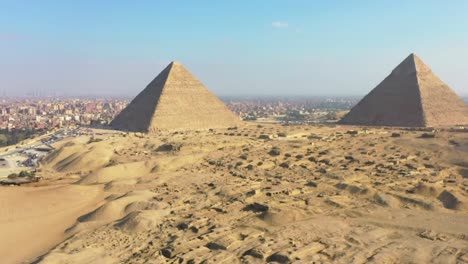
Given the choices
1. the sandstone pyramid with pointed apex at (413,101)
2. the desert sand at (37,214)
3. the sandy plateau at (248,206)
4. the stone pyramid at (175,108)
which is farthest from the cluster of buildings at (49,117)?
the desert sand at (37,214)

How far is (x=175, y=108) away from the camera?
4434 cm

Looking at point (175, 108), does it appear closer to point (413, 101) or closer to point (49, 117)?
point (413, 101)

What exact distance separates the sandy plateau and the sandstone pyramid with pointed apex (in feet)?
47.3

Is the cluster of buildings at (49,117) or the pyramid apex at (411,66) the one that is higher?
the pyramid apex at (411,66)

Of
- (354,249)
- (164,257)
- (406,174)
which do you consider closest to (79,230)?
(164,257)

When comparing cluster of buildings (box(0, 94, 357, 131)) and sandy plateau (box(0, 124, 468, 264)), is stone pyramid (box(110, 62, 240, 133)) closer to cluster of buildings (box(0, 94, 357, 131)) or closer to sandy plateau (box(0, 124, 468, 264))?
sandy plateau (box(0, 124, 468, 264))

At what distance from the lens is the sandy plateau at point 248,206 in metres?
11.9

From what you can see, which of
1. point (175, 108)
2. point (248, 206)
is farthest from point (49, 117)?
point (248, 206)

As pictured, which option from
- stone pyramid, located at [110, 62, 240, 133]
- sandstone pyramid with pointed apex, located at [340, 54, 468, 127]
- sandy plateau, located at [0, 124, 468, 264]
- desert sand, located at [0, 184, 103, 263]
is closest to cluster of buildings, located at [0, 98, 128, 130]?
stone pyramid, located at [110, 62, 240, 133]

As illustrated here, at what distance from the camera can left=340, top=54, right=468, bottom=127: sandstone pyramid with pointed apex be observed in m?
43.9

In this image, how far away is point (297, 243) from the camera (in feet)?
39.5

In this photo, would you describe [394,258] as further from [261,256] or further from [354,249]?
[261,256]

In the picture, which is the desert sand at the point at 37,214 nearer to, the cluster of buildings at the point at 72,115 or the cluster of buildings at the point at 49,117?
the cluster of buildings at the point at 72,115

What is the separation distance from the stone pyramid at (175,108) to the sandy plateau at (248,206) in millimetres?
12626
